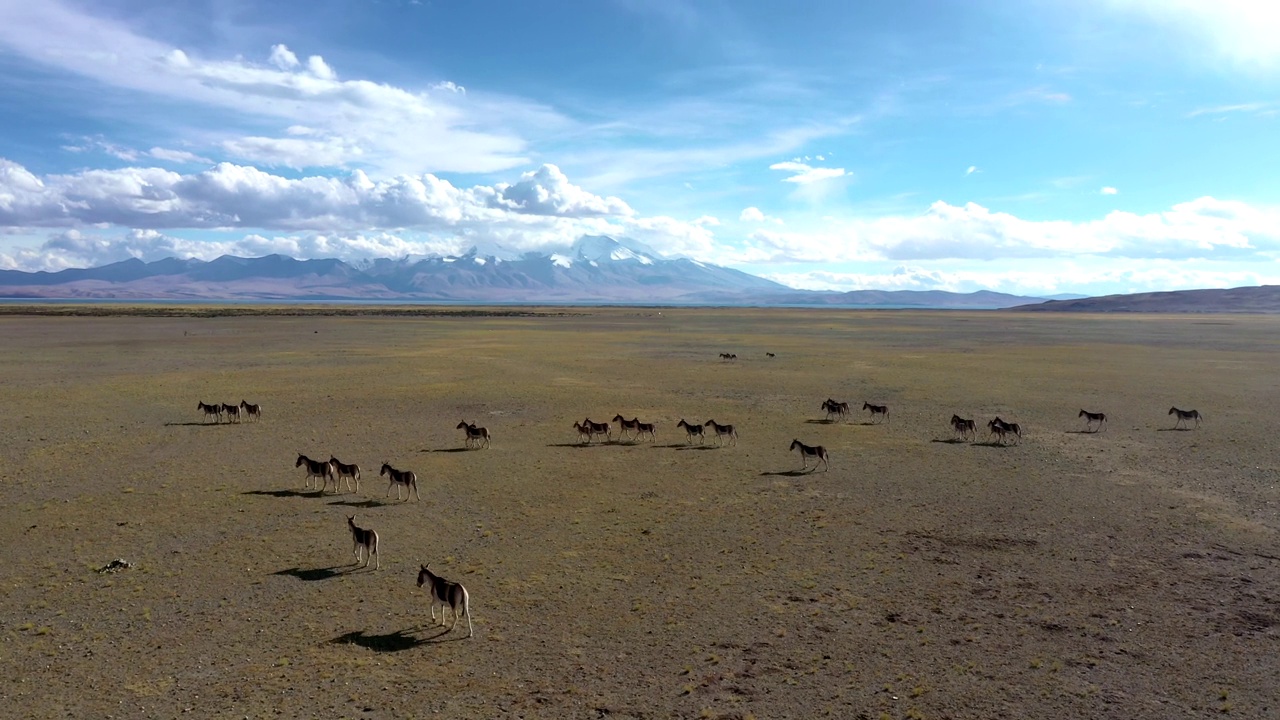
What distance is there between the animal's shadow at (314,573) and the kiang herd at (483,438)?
0.47 metres

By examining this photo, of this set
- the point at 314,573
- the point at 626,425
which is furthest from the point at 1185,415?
the point at 314,573

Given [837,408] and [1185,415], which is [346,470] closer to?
[837,408]

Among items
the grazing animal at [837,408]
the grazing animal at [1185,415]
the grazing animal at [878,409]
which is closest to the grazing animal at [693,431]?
the grazing animal at [837,408]

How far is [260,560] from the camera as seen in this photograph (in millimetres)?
14336

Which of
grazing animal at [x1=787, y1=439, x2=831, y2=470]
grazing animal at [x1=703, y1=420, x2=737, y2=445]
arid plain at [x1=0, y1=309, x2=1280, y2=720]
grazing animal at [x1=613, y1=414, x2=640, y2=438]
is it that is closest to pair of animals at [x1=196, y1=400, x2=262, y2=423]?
arid plain at [x1=0, y1=309, x2=1280, y2=720]

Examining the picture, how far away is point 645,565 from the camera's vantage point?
1438cm

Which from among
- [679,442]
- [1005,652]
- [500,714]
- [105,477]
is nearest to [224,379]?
[105,477]

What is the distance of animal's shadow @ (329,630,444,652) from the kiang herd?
58cm

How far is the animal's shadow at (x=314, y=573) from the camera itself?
44.2 feet

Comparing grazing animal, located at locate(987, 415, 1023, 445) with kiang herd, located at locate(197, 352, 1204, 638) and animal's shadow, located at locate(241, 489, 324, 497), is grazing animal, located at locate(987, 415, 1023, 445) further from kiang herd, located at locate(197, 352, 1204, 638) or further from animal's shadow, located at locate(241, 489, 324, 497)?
animal's shadow, located at locate(241, 489, 324, 497)

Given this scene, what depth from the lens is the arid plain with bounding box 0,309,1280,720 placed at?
394 inches

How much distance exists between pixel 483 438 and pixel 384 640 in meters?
14.5

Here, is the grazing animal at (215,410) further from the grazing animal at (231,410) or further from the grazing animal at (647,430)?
the grazing animal at (647,430)

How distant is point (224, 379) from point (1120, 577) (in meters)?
42.0
